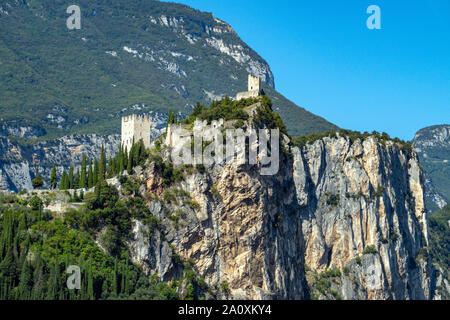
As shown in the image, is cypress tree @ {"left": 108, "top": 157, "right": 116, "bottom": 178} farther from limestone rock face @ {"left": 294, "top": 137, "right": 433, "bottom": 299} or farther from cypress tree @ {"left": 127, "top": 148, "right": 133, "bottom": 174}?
limestone rock face @ {"left": 294, "top": 137, "right": 433, "bottom": 299}

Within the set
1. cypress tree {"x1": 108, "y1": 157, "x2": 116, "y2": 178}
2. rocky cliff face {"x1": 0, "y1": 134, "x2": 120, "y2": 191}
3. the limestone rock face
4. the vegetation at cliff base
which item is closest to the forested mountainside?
the vegetation at cliff base

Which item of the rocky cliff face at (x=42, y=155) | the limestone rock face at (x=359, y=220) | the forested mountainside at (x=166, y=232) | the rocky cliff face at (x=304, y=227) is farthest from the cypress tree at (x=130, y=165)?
the rocky cliff face at (x=42, y=155)

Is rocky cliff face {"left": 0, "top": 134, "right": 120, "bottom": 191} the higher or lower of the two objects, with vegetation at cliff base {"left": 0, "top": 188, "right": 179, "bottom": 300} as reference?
higher

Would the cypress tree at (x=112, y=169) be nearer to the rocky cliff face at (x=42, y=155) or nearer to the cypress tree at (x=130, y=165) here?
the cypress tree at (x=130, y=165)

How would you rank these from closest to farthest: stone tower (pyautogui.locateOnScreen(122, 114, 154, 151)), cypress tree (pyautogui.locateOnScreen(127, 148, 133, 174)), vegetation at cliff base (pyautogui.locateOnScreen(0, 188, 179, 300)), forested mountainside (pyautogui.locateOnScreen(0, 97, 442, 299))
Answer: vegetation at cliff base (pyautogui.locateOnScreen(0, 188, 179, 300)) < forested mountainside (pyautogui.locateOnScreen(0, 97, 442, 299)) < cypress tree (pyautogui.locateOnScreen(127, 148, 133, 174)) < stone tower (pyautogui.locateOnScreen(122, 114, 154, 151))

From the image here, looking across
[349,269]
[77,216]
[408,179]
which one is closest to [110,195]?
[77,216]

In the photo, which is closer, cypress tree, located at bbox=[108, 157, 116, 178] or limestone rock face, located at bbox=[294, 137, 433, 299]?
cypress tree, located at bbox=[108, 157, 116, 178]

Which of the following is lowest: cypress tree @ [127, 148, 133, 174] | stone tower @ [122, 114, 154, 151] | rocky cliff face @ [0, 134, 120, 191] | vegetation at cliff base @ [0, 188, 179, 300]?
vegetation at cliff base @ [0, 188, 179, 300]

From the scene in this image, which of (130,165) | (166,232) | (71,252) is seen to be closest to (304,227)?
(166,232)
